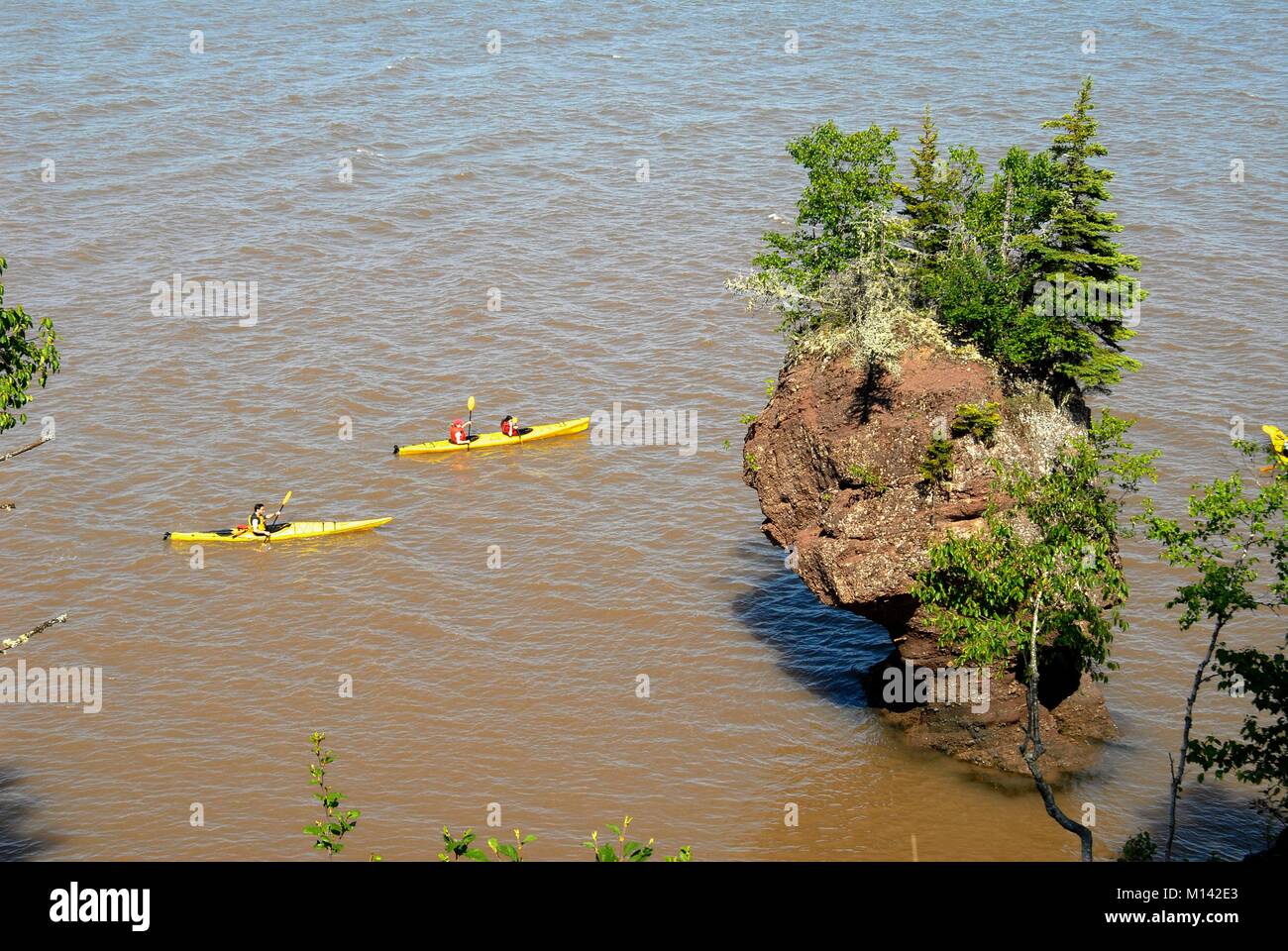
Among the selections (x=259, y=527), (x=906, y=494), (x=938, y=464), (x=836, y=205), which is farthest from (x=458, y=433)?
(x=938, y=464)

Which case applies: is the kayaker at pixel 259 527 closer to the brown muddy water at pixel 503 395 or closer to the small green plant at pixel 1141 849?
the brown muddy water at pixel 503 395

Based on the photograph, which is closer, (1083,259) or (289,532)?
(1083,259)

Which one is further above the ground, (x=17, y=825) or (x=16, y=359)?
(x=16, y=359)

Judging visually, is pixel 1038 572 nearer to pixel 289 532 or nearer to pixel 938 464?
pixel 938 464

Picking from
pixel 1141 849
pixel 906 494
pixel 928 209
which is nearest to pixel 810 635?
pixel 906 494

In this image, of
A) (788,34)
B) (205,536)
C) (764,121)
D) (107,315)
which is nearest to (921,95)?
(764,121)

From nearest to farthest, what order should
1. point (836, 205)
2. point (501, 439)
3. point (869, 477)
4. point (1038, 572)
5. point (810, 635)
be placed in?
point (1038, 572) → point (869, 477) → point (836, 205) → point (810, 635) → point (501, 439)

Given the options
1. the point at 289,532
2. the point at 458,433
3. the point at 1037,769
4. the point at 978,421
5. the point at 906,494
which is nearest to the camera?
the point at 1037,769

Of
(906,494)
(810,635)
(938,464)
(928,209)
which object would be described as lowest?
(810,635)
